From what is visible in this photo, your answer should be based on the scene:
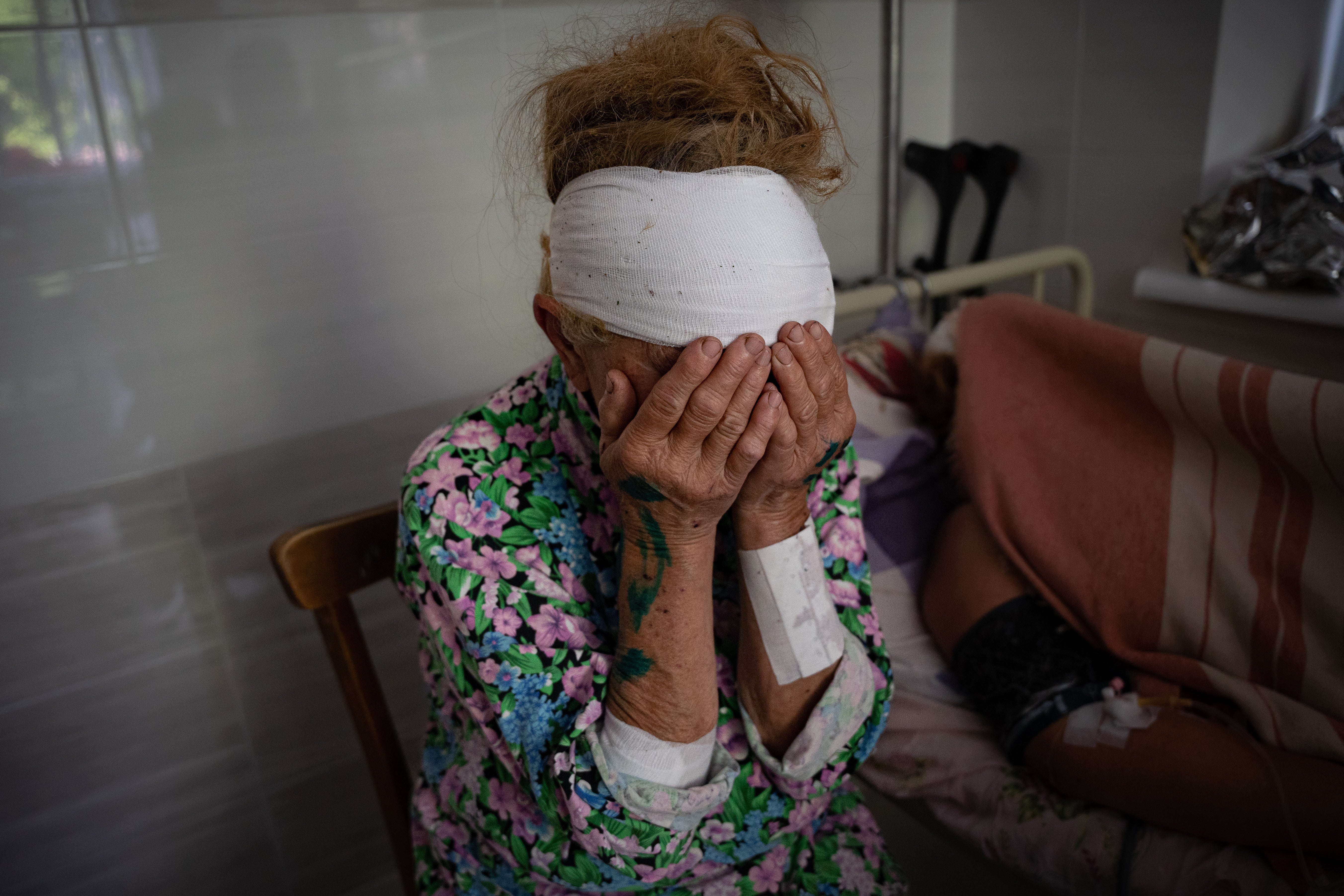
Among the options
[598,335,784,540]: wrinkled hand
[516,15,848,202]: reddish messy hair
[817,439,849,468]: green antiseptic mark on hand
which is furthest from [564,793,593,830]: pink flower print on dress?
[516,15,848,202]: reddish messy hair

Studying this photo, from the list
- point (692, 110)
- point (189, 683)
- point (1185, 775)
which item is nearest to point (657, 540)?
point (692, 110)

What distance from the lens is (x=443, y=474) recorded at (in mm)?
769

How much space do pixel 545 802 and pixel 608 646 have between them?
0.14 m

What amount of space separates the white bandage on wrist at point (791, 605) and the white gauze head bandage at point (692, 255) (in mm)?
191

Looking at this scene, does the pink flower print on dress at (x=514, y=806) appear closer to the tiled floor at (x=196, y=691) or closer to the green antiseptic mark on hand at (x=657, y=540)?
the green antiseptic mark on hand at (x=657, y=540)

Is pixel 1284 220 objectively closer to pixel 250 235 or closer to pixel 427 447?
pixel 427 447

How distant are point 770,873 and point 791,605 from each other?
0.28 meters

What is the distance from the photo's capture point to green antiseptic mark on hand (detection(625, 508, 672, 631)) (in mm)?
696

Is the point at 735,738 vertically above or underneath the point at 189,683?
above

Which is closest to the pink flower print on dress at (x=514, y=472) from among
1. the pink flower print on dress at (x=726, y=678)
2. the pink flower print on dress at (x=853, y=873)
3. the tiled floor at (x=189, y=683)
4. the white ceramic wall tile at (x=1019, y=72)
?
the pink flower print on dress at (x=726, y=678)

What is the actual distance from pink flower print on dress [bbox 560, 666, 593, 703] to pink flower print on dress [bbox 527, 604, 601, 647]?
0.08ft

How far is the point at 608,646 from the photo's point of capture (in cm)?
79

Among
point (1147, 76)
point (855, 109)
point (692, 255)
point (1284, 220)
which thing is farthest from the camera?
point (855, 109)

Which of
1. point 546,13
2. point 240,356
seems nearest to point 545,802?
point 240,356
